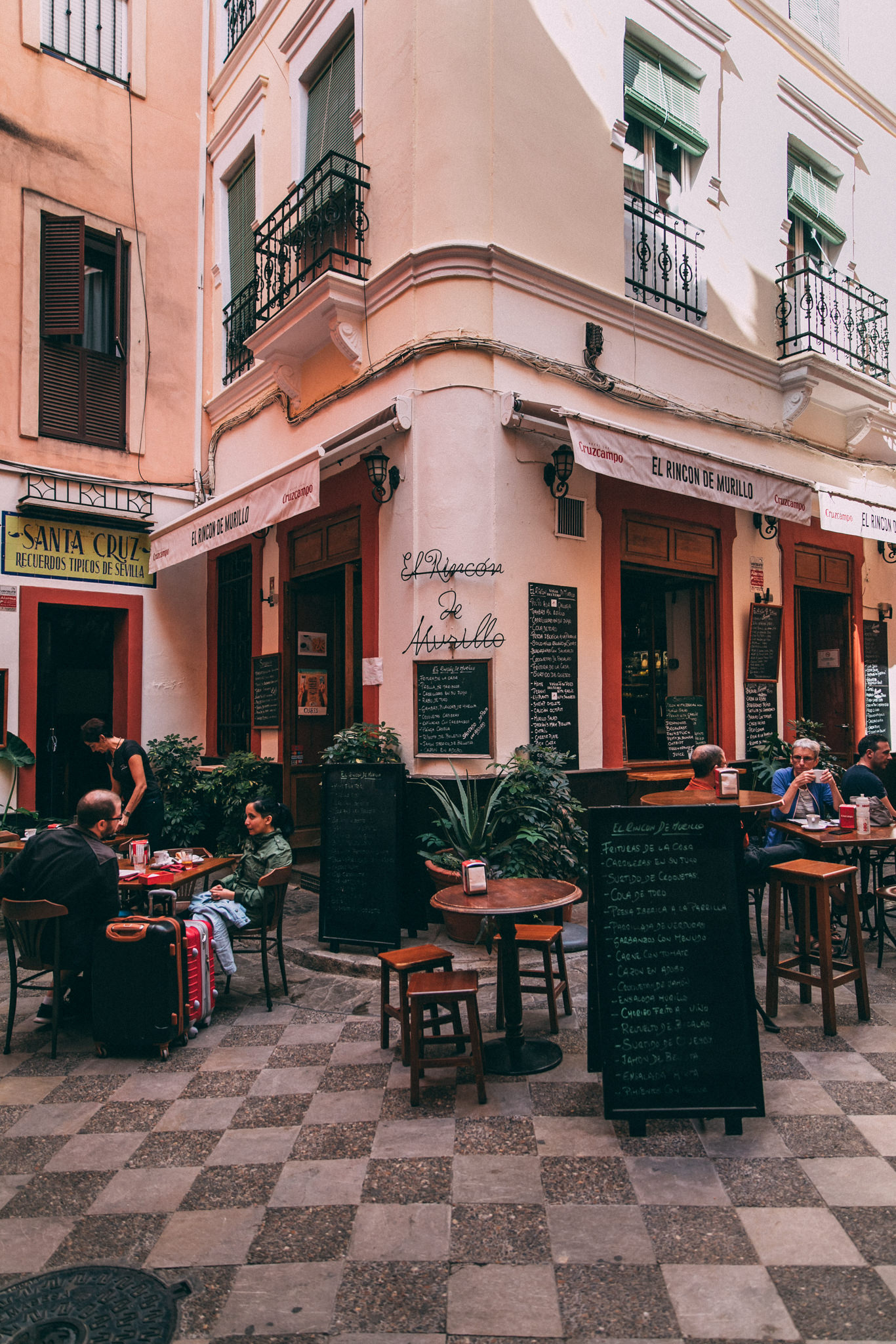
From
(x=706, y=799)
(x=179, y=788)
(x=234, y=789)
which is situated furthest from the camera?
(x=179, y=788)

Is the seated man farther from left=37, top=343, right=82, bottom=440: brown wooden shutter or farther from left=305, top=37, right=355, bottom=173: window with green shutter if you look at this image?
left=305, top=37, right=355, bottom=173: window with green shutter

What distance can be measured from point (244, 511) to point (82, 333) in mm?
3780

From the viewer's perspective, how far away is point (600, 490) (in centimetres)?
766

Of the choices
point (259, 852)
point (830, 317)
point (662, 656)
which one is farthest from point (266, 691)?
point (830, 317)

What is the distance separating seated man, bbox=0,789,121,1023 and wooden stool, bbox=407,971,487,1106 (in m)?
1.89

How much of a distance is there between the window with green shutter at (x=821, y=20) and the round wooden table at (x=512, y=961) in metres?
11.1

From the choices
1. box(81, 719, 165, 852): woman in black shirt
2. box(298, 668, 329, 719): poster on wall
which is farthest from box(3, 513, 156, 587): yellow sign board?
box(81, 719, 165, 852): woman in black shirt

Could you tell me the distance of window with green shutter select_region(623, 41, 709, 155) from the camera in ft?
27.1

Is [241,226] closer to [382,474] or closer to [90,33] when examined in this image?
[90,33]

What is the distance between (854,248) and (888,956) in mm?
9150

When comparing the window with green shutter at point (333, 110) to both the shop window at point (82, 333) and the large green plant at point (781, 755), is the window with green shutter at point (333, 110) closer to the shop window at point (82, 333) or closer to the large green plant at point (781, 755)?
the shop window at point (82, 333)

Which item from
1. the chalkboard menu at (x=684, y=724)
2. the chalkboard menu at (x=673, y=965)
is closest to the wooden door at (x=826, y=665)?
the chalkboard menu at (x=684, y=724)

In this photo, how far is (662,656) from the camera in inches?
346

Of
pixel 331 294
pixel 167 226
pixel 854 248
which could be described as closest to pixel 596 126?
pixel 331 294
